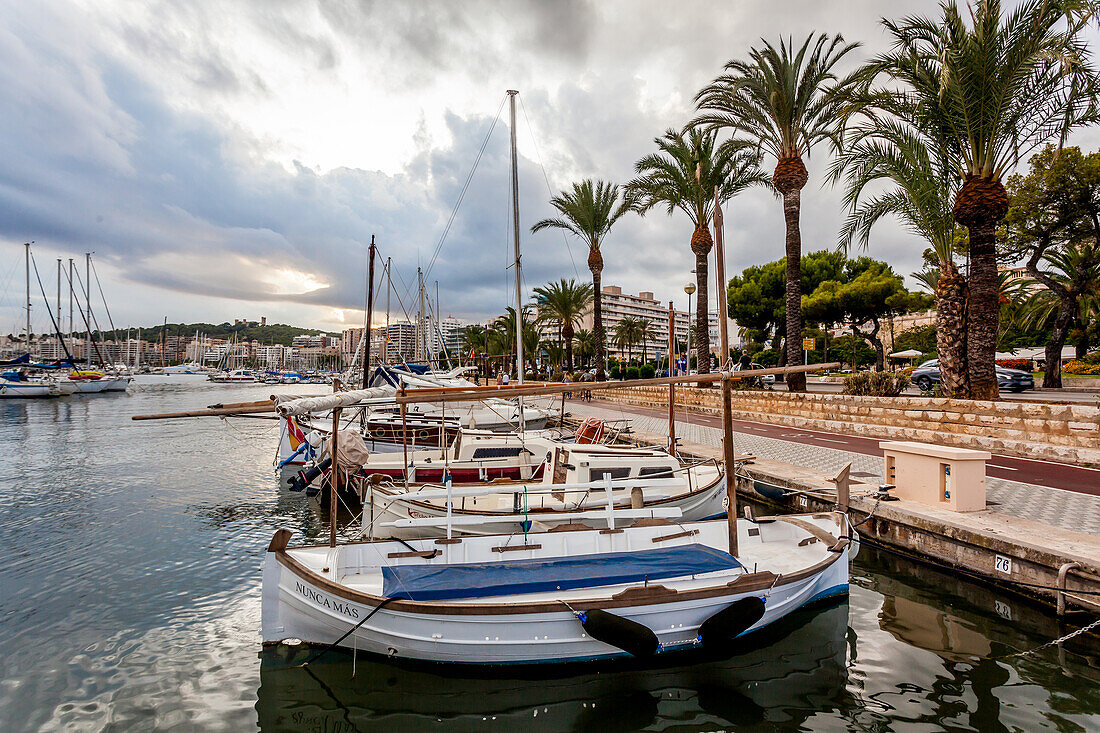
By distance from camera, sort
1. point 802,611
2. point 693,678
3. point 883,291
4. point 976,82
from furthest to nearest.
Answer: point 883,291
point 976,82
point 802,611
point 693,678

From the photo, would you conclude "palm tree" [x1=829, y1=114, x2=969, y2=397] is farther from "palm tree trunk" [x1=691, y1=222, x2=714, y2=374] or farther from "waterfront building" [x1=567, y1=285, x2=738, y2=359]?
"waterfront building" [x1=567, y1=285, x2=738, y2=359]

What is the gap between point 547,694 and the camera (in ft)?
18.6

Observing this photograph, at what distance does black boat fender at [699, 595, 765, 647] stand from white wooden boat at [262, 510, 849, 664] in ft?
0.04

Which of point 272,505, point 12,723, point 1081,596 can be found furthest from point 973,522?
point 272,505

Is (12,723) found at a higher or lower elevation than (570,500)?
lower

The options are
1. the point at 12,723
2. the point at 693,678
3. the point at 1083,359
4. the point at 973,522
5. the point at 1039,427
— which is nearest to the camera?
the point at 12,723

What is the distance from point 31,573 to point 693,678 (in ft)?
39.2

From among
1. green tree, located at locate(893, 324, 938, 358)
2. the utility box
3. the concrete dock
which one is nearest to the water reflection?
the concrete dock

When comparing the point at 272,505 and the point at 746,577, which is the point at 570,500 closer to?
the point at 746,577

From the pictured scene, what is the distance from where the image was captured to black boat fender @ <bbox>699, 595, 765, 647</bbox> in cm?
590

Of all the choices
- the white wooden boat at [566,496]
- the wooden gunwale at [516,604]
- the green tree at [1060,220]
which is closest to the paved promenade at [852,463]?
the white wooden boat at [566,496]

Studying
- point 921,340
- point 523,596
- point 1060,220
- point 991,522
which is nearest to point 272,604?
point 523,596

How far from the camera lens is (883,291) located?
43156 mm

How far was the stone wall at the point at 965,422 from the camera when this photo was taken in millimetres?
11891
